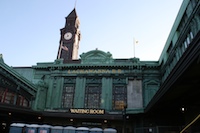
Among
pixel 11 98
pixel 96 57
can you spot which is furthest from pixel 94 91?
pixel 11 98

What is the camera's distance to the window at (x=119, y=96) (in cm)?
2812

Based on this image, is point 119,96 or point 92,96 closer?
point 119,96

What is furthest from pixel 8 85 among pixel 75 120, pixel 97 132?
pixel 97 132

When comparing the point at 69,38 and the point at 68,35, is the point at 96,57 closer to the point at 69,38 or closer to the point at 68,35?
the point at 69,38

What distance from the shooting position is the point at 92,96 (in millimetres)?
29531

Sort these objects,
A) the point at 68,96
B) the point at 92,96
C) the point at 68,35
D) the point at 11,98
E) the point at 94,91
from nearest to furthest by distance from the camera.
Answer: the point at 11,98, the point at 92,96, the point at 94,91, the point at 68,96, the point at 68,35

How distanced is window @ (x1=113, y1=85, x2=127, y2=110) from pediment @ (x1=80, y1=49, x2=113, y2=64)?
4.87 meters

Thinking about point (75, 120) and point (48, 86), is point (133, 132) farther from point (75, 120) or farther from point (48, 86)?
point (48, 86)

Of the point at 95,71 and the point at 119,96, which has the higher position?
the point at 95,71

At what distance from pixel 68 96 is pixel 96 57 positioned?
328 inches

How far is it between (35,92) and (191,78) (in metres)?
25.5

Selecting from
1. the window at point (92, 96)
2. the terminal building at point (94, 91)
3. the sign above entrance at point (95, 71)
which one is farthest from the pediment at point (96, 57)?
the window at point (92, 96)

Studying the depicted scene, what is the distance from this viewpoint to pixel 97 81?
30.4m

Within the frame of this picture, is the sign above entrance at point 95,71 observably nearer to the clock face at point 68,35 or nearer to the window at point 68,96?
the window at point 68,96
